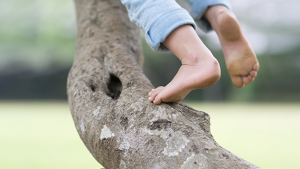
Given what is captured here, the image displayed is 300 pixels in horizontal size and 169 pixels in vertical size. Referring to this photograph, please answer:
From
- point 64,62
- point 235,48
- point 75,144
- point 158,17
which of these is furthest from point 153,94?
point 64,62

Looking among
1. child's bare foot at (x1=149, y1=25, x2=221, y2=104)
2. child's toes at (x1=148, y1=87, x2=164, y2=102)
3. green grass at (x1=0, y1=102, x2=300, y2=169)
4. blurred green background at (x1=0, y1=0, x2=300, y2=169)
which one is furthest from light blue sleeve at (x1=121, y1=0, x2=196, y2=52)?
blurred green background at (x1=0, y1=0, x2=300, y2=169)

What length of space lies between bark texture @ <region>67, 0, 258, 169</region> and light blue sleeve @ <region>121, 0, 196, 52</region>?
0.22 metres

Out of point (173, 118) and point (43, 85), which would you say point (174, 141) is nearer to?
point (173, 118)

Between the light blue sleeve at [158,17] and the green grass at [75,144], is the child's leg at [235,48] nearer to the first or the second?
the light blue sleeve at [158,17]

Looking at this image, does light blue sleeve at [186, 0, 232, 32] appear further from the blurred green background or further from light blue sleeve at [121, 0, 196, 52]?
the blurred green background

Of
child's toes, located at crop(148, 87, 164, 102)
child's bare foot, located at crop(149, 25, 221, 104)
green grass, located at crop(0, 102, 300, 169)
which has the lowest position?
green grass, located at crop(0, 102, 300, 169)

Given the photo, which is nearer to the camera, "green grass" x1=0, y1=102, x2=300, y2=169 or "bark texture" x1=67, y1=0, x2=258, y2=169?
"bark texture" x1=67, y1=0, x2=258, y2=169

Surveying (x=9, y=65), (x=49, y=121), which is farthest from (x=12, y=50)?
(x=49, y=121)

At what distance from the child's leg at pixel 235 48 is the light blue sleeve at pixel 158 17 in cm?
36

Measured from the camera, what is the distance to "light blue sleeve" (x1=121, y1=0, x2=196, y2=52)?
92 cm

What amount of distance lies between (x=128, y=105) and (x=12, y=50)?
401 inches

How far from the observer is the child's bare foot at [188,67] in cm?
88

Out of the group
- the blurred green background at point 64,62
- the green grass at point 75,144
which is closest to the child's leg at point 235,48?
the green grass at point 75,144

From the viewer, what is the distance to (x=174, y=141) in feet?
2.66
